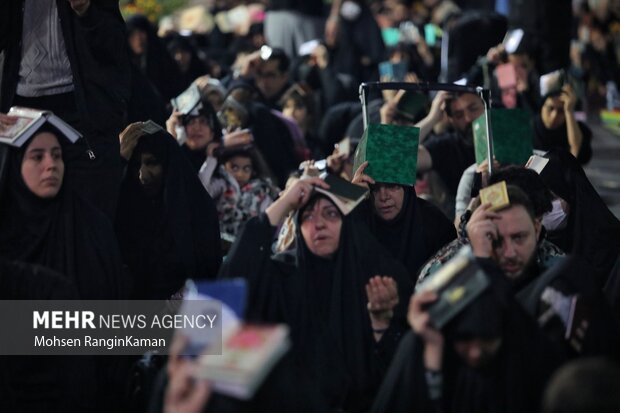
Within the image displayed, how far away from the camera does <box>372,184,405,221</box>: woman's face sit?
788 cm

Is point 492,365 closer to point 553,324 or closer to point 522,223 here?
point 553,324

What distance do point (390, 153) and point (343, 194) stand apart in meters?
1.10

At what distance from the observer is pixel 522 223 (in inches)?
256

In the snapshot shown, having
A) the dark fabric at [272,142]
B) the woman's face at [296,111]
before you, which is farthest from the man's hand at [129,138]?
the woman's face at [296,111]

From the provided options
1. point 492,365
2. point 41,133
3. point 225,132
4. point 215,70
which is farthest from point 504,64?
point 492,365

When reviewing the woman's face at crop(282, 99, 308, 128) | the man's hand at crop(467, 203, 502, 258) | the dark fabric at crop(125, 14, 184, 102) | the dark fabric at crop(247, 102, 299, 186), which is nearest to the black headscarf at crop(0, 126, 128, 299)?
A: the man's hand at crop(467, 203, 502, 258)

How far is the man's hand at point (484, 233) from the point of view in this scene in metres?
6.49

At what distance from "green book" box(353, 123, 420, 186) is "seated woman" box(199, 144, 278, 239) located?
1.56 m

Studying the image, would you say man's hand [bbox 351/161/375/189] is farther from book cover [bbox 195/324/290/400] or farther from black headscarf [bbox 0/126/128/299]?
book cover [bbox 195/324/290/400]

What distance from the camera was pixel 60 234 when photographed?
682 cm

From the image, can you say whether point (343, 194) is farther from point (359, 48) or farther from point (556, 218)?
point (359, 48)

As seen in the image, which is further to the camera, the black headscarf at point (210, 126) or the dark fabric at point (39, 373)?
the black headscarf at point (210, 126)

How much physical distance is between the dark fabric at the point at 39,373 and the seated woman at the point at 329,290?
681 millimetres

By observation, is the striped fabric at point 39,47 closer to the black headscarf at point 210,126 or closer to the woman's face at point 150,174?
the woman's face at point 150,174
